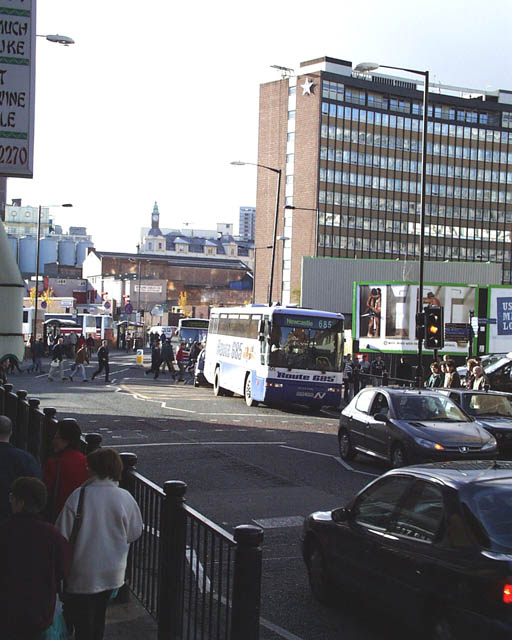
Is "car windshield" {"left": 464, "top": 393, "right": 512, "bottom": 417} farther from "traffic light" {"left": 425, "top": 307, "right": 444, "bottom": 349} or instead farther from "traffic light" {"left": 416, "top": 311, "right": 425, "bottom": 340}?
"traffic light" {"left": 416, "top": 311, "right": 425, "bottom": 340}

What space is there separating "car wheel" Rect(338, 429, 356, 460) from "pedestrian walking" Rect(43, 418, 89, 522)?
1121cm

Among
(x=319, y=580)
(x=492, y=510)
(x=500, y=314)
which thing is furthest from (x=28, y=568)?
(x=500, y=314)

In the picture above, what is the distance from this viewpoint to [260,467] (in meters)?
16.1

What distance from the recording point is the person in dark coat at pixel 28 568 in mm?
4672

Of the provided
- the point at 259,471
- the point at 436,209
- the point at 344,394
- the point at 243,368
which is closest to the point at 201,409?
the point at 243,368

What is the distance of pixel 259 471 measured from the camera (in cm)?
1566

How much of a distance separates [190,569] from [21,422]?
736 cm

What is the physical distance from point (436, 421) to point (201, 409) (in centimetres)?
1304

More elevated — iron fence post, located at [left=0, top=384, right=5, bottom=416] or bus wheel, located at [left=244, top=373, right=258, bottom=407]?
iron fence post, located at [left=0, top=384, right=5, bottom=416]

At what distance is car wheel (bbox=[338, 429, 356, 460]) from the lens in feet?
57.2

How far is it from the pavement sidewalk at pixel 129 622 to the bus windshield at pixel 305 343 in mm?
20933

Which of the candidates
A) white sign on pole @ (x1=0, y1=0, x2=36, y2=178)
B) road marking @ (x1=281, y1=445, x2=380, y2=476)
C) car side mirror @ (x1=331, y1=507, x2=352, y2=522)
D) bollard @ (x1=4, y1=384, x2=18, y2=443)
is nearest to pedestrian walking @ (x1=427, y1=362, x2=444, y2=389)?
road marking @ (x1=281, y1=445, x2=380, y2=476)

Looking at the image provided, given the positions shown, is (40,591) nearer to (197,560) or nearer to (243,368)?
(197,560)

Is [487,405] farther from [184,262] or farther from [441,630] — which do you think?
[184,262]
